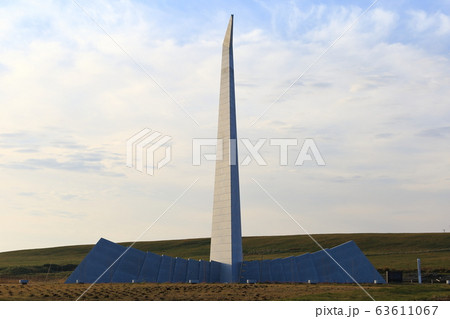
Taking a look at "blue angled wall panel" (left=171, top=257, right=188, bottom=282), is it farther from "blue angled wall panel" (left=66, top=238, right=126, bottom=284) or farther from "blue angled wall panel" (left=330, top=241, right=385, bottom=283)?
"blue angled wall panel" (left=330, top=241, right=385, bottom=283)

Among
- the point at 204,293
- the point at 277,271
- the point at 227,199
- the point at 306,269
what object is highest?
the point at 227,199

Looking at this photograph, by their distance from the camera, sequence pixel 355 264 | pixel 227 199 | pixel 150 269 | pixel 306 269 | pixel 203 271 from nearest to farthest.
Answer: pixel 150 269 → pixel 203 271 → pixel 306 269 → pixel 227 199 → pixel 355 264


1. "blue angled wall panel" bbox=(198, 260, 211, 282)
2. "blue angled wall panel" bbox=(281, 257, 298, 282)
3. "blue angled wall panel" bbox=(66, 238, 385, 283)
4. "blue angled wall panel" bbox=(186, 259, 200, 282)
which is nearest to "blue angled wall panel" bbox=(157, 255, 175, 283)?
"blue angled wall panel" bbox=(66, 238, 385, 283)

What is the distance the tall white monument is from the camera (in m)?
46.4

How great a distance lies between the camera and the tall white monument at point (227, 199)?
152ft

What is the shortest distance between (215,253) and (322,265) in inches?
333

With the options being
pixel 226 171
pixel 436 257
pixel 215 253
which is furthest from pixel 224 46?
pixel 436 257

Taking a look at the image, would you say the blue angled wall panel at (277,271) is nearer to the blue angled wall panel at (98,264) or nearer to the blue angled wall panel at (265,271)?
the blue angled wall panel at (265,271)

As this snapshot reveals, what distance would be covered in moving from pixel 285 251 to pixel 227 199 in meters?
55.5

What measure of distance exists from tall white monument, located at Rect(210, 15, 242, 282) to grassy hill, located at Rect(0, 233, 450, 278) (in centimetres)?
2515

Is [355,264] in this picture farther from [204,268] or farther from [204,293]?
[204,293]

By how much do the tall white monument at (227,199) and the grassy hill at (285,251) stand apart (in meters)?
25.2

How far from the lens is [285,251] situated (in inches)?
3937

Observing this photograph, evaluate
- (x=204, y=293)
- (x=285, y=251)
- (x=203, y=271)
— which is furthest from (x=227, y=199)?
(x=285, y=251)
